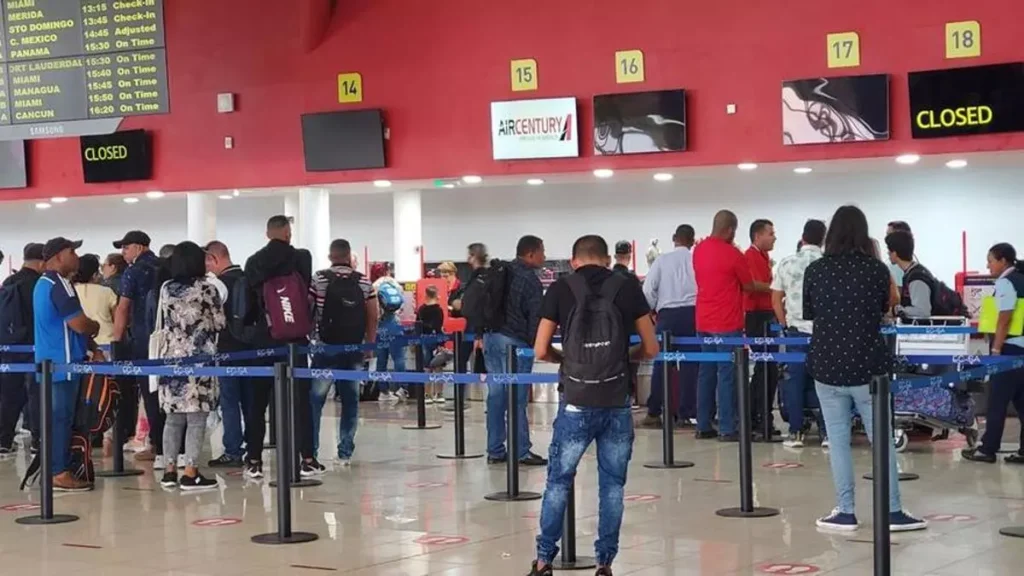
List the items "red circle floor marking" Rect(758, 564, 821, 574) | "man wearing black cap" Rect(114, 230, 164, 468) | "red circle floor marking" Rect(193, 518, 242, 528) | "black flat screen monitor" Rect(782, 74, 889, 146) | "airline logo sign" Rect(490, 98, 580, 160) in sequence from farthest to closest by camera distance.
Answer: "airline logo sign" Rect(490, 98, 580, 160), "black flat screen monitor" Rect(782, 74, 889, 146), "man wearing black cap" Rect(114, 230, 164, 468), "red circle floor marking" Rect(193, 518, 242, 528), "red circle floor marking" Rect(758, 564, 821, 574)

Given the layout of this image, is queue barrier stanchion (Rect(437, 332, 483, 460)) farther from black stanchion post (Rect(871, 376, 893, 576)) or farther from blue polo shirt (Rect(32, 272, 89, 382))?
black stanchion post (Rect(871, 376, 893, 576))

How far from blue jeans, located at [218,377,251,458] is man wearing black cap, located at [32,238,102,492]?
109 centimetres

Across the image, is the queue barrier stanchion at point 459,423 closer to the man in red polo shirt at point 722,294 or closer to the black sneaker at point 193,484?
the man in red polo shirt at point 722,294

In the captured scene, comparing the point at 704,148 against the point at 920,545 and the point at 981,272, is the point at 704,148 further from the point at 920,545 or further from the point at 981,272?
the point at 920,545

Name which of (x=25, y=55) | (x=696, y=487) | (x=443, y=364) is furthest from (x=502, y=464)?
(x=25, y=55)

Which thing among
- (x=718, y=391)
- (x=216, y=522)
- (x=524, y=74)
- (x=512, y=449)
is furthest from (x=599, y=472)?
(x=524, y=74)

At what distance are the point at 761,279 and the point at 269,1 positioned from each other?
6.98m

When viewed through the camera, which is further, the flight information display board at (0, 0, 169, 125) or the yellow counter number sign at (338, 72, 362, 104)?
the yellow counter number sign at (338, 72, 362, 104)

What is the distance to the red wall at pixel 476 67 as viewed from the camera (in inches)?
532

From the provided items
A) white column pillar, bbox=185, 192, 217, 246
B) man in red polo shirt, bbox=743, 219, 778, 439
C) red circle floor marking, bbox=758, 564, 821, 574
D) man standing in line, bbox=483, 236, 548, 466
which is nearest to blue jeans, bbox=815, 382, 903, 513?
red circle floor marking, bbox=758, 564, 821, 574

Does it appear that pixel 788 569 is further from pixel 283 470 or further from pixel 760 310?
pixel 760 310

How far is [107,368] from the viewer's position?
9.03m

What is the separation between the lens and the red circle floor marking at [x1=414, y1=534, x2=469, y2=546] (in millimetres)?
7496

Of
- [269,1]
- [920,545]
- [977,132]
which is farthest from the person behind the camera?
[269,1]
